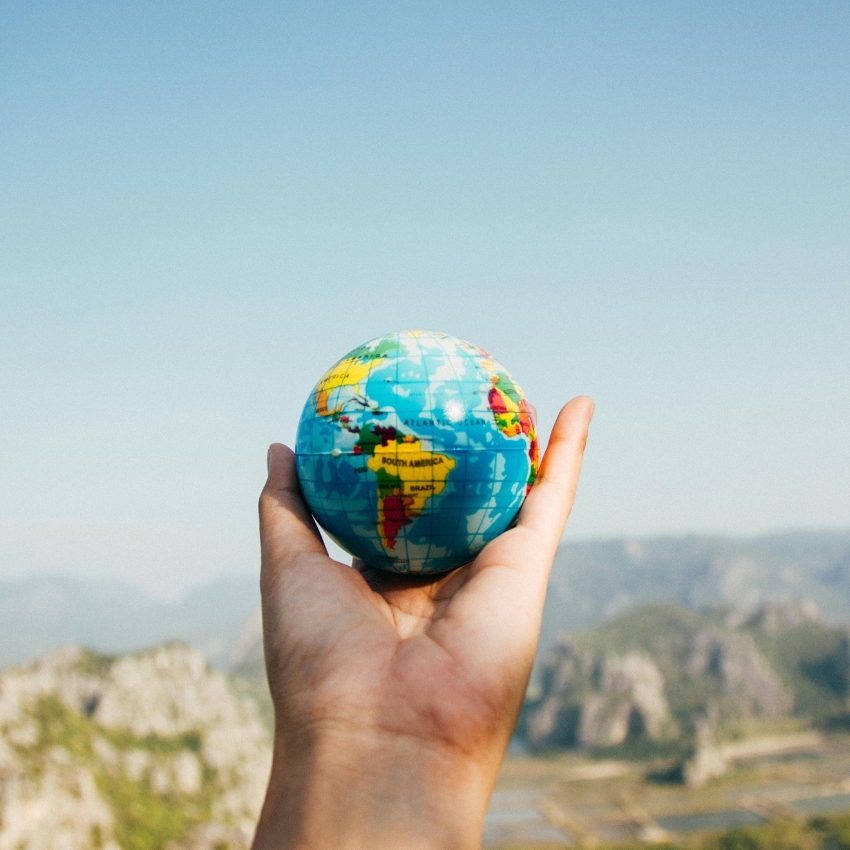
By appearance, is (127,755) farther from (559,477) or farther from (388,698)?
(388,698)

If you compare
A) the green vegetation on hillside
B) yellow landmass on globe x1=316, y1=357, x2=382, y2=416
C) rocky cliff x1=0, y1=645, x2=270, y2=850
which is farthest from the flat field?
yellow landmass on globe x1=316, y1=357, x2=382, y2=416

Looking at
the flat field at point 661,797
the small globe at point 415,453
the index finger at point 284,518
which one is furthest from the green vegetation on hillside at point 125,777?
the small globe at point 415,453

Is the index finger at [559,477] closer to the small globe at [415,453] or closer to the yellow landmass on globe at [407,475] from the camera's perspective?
the small globe at [415,453]

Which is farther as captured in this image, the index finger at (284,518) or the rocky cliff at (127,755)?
the rocky cliff at (127,755)

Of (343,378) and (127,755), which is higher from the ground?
(343,378)

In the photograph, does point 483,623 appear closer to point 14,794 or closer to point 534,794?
point 14,794

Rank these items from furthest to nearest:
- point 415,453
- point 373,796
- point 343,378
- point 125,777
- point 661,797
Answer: point 661,797 → point 125,777 → point 343,378 → point 415,453 → point 373,796

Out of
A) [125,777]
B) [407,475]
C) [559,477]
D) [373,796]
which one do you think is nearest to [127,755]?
[125,777]
